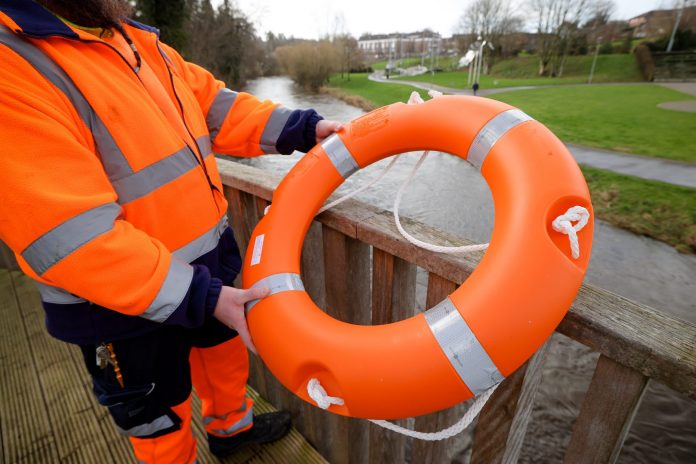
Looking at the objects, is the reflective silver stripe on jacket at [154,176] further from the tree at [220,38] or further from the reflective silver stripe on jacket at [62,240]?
the tree at [220,38]

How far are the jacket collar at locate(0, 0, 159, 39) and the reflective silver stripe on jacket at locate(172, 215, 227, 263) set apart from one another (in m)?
0.52

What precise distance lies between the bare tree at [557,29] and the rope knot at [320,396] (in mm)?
34788

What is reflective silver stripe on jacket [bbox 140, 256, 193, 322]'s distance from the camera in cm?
77

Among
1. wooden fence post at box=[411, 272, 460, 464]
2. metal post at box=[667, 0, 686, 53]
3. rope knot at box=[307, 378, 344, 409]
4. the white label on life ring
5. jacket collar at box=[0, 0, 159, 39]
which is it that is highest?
metal post at box=[667, 0, 686, 53]

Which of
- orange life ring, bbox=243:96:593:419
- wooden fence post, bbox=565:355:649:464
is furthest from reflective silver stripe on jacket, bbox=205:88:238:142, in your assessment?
wooden fence post, bbox=565:355:649:464

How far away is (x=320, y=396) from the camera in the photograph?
0.78m

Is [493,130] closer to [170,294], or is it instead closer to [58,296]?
[170,294]

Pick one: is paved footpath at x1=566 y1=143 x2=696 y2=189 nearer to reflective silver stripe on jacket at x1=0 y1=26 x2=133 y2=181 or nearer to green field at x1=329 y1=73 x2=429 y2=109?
green field at x1=329 y1=73 x2=429 y2=109

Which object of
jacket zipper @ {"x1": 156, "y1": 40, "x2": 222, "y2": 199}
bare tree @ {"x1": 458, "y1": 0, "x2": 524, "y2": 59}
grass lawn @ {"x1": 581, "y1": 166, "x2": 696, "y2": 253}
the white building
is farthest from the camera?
the white building

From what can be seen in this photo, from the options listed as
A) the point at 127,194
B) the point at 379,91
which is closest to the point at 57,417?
the point at 127,194

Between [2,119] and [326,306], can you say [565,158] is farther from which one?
[2,119]

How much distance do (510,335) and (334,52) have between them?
28.3m

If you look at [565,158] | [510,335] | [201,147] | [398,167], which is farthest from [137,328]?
[398,167]

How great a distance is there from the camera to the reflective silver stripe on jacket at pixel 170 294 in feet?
2.54
